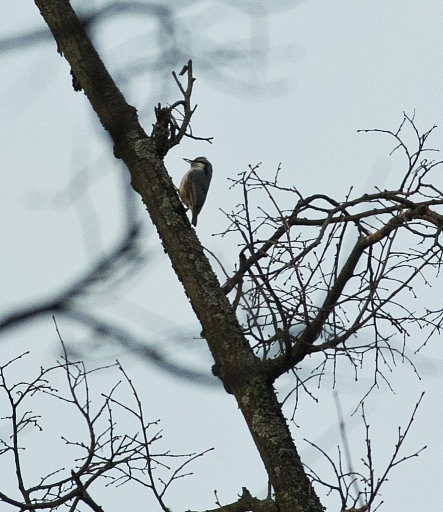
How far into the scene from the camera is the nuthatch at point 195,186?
28.3 ft

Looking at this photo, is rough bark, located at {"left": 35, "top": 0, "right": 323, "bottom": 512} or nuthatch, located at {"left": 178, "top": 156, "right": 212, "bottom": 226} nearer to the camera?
rough bark, located at {"left": 35, "top": 0, "right": 323, "bottom": 512}

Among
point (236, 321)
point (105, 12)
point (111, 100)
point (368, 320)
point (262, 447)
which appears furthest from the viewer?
point (236, 321)

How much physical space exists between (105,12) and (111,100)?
0.27 meters

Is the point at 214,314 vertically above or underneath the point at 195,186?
underneath

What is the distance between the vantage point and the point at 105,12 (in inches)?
76.9

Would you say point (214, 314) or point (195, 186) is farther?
point (195, 186)

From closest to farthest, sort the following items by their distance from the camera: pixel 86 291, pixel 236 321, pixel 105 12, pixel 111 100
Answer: pixel 86 291 → pixel 105 12 → pixel 111 100 → pixel 236 321

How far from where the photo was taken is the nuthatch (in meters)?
8.62

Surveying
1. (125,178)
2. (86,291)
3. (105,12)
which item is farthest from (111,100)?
(86,291)

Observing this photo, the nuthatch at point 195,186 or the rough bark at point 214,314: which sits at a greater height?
the nuthatch at point 195,186

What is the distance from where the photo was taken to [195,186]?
8.76 metres

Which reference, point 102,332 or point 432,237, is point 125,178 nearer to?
point 102,332

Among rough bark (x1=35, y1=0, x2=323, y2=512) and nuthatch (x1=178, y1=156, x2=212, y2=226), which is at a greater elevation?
nuthatch (x1=178, y1=156, x2=212, y2=226)

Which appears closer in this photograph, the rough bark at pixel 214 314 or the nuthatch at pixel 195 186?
the rough bark at pixel 214 314
